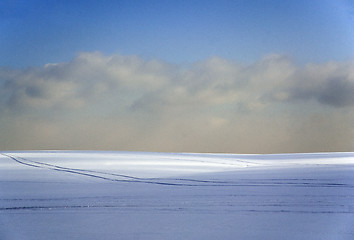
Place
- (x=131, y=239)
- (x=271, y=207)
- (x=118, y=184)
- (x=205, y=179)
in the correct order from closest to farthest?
(x=131, y=239) < (x=271, y=207) < (x=118, y=184) < (x=205, y=179)

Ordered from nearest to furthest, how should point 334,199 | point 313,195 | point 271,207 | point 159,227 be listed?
point 159,227
point 271,207
point 334,199
point 313,195

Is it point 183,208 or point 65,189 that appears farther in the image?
point 65,189

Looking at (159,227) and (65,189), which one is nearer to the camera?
(159,227)

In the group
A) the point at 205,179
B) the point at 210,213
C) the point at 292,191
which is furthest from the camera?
the point at 205,179

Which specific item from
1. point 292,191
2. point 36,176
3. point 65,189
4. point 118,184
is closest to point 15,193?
point 65,189

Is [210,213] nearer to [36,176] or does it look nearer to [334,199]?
[334,199]

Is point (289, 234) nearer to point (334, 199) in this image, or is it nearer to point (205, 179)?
point (334, 199)

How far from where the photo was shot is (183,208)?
8.80ft

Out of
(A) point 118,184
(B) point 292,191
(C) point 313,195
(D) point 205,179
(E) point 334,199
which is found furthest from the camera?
(D) point 205,179

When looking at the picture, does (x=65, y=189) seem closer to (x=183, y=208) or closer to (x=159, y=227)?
(x=183, y=208)

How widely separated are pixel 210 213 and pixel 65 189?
1437 mm

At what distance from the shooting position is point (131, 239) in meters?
1.99

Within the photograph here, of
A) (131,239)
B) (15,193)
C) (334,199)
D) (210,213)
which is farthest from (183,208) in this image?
(15,193)

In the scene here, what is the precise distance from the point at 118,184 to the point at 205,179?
2.86 ft
